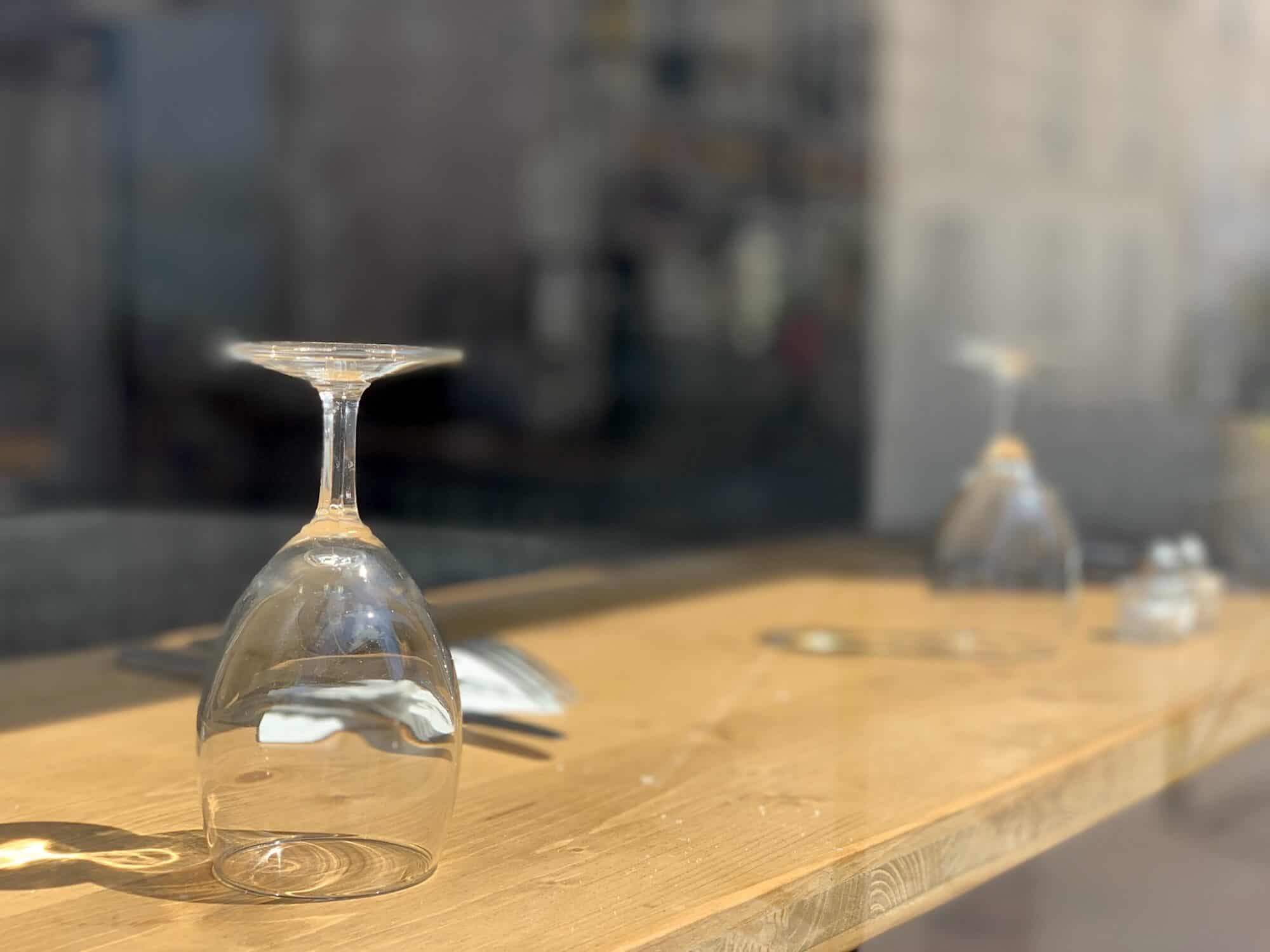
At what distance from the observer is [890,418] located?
2.33 metres

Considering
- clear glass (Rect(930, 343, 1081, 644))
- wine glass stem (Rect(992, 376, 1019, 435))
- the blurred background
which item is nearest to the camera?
clear glass (Rect(930, 343, 1081, 644))

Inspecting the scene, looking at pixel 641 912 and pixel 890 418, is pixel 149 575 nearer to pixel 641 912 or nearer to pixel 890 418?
pixel 641 912

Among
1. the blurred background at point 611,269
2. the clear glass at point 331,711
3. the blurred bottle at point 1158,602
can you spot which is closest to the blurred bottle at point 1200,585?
the blurred bottle at point 1158,602

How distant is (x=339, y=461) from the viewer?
53 centimetres

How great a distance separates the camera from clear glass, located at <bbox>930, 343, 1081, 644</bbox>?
1021 mm

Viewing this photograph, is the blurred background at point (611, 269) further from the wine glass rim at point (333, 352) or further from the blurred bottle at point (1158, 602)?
the wine glass rim at point (333, 352)

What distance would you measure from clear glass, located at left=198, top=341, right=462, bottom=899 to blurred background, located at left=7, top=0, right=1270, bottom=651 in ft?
2.66

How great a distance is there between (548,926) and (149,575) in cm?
94

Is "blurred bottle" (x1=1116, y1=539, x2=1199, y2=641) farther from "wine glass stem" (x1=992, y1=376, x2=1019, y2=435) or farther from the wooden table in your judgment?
"wine glass stem" (x1=992, y1=376, x2=1019, y2=435)

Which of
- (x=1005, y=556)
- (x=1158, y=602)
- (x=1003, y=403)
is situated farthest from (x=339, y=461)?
(x=1003, y=403)

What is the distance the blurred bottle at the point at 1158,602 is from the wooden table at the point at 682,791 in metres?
0.02

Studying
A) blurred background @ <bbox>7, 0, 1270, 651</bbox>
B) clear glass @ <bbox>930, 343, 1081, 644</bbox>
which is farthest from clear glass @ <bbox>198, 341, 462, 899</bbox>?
blurred background @ <bbox>7, 0, 1270, 651</bbox>

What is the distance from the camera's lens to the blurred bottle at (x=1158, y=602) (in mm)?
1107

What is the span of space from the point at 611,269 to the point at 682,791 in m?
1.41
